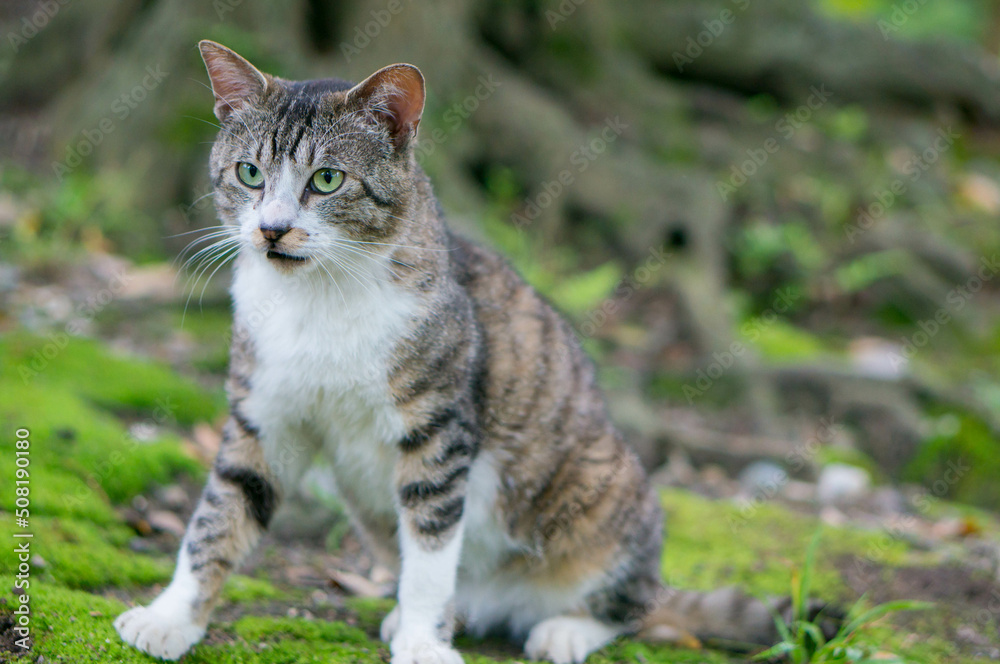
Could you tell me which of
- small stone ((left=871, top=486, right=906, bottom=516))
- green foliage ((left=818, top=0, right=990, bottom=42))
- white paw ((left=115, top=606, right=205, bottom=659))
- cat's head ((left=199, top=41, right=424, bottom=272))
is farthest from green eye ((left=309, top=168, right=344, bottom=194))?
green foliage ((left=818, top=0, right=990, bottom=42))

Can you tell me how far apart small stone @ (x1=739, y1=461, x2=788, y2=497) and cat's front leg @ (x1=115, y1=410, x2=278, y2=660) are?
11.6ft

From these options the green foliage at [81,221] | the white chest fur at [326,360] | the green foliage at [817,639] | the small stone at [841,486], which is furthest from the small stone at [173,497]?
the small stone at [841,486]

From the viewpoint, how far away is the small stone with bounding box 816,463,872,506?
5.31m

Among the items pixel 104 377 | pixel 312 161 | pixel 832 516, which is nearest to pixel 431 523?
pixel 312 161

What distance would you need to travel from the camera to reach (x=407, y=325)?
8.61 ft

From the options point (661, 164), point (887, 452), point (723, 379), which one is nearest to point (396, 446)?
point (723, 379)

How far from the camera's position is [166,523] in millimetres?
3451

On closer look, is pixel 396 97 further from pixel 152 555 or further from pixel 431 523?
pixel 152 555

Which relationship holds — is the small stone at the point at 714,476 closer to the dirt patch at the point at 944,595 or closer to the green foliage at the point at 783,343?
the green foliage at the point at 783,343

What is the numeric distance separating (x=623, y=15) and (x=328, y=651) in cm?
800

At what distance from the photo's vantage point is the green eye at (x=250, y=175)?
2.55 metres

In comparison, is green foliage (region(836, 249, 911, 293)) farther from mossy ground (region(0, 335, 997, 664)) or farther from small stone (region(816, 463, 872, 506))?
mossy ground (region(0, 335, 997, 664))

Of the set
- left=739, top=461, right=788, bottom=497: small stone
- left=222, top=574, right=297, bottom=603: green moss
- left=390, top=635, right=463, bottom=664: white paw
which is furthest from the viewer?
left=739, top=461, right=788, bottom=497: small stone

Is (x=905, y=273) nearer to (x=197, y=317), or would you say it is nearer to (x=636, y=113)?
(x=636, y=113)
